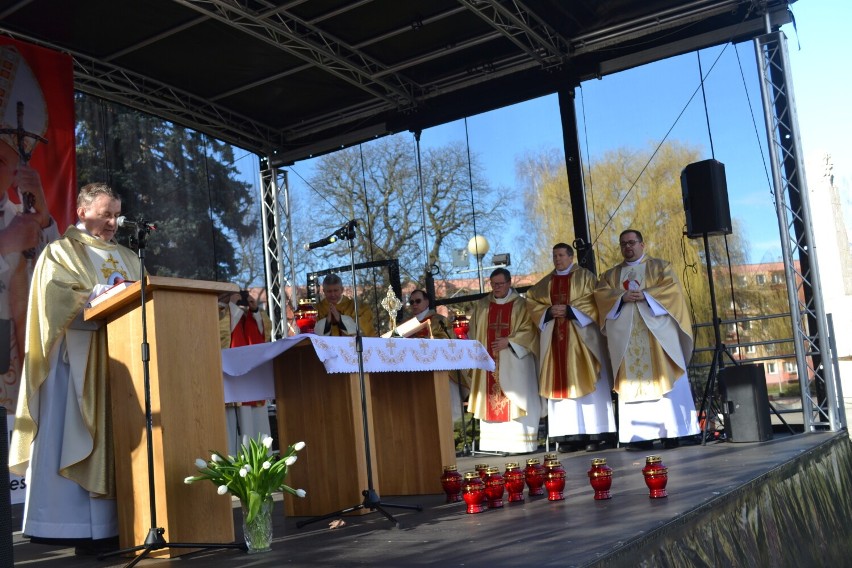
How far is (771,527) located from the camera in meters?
4.49

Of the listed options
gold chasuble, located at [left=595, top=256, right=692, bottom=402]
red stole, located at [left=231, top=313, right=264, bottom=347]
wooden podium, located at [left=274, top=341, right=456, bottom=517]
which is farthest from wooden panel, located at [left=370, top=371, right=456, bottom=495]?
red stole, located at [left=231, top=313, right=264, bottom=347]

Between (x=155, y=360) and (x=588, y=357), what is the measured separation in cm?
550

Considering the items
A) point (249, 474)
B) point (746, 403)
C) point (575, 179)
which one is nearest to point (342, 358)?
point (249, 474)

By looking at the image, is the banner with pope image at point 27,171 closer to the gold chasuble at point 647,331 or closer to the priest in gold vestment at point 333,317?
the priest in gold vestment at point 333,317

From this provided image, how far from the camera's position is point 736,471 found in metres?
Answer: 5.06

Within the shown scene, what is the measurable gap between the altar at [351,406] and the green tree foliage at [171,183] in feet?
16.3

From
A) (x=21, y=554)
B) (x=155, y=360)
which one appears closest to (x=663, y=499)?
(x=155, y=360)

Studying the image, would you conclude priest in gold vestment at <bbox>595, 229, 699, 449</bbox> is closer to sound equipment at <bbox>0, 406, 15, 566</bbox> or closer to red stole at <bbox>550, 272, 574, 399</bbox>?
red stole at <bbox>550, 272, 574, 399</bbox>

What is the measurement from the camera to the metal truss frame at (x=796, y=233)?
773cm

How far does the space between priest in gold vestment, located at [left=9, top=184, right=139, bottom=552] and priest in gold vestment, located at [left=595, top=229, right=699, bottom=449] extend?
5.14m

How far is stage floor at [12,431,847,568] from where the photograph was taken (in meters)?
3.19

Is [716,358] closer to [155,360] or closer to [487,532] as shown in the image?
[487,532]

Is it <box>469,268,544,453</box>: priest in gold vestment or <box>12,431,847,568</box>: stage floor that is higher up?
<box>469,268,544,453</box>: priest in gold vestment

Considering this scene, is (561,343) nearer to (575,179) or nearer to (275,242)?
(575,179)
